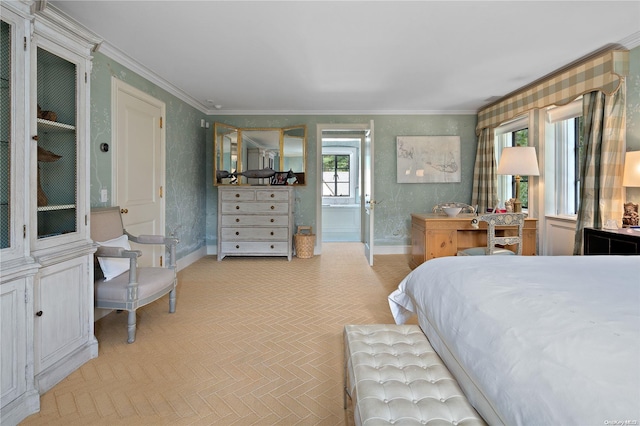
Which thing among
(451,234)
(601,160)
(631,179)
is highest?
(601,160)

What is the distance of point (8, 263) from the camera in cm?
Answer: 168

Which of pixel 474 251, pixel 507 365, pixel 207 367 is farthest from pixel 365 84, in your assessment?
pixel 507 365

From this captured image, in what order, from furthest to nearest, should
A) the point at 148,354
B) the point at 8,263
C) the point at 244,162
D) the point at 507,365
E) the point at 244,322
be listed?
the point at 244,162, the point at 244,322, the point at 148,354, the point at 8,263, the point at 507,365

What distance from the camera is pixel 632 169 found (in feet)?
9.36

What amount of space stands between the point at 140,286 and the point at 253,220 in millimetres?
2877

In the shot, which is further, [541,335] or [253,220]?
[253,220]

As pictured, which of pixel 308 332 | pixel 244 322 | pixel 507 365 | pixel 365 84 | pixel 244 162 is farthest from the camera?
pixel 244 162

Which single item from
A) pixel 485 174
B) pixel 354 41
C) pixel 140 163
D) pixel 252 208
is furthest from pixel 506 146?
pixel 140 163

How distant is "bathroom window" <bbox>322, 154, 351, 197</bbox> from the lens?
30.0 ft

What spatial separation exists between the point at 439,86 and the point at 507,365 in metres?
4.22

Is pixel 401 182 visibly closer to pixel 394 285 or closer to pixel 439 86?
pixel 439 86

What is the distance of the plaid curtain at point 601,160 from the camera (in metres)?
3.15

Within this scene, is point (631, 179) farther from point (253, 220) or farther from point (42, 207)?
point (253, 220)

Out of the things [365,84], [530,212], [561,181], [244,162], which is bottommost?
[530,212]
